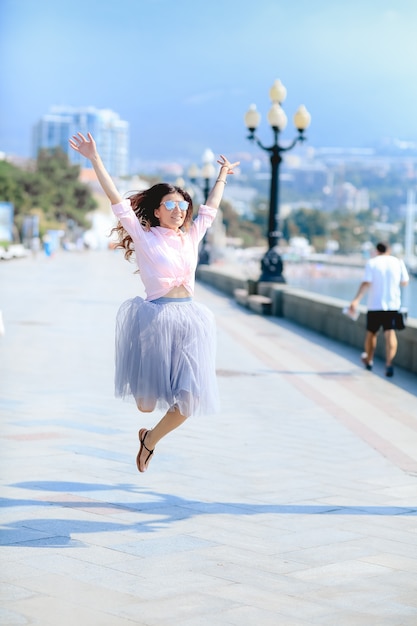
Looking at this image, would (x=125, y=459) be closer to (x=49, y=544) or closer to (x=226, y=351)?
(x=49, y=544)

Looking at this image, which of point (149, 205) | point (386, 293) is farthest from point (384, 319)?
point (149, 205)

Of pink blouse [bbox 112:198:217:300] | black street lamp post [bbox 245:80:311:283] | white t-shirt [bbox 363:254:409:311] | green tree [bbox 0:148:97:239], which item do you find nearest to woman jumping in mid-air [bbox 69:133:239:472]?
pink blouse [bbox 112:198:217:300]

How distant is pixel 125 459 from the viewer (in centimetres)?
819

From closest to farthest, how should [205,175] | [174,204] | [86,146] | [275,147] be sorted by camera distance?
[86,146] → [174,204] → [275,147] → [205,175]

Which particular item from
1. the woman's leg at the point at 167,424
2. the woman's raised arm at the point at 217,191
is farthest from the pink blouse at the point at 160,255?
the woman's leg at the point at 167,424

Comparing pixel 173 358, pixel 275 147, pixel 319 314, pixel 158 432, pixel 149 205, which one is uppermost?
pixel 275 147

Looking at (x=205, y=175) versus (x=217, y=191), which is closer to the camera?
(x=217, y=191)

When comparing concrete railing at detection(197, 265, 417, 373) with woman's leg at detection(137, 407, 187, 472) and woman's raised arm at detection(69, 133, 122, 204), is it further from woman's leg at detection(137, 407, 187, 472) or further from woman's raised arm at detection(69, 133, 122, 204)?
woman's raised arm at detection(69, 133, 122, 204)

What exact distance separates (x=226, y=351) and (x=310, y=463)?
8501 mm

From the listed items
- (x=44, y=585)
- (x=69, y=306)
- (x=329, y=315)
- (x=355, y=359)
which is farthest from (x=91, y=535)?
(x=69, y=306)

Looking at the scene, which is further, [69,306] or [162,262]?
[69,306]

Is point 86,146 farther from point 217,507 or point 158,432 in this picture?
point 217,507

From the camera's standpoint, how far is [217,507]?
6758 millimetres

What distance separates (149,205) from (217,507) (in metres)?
1.66
